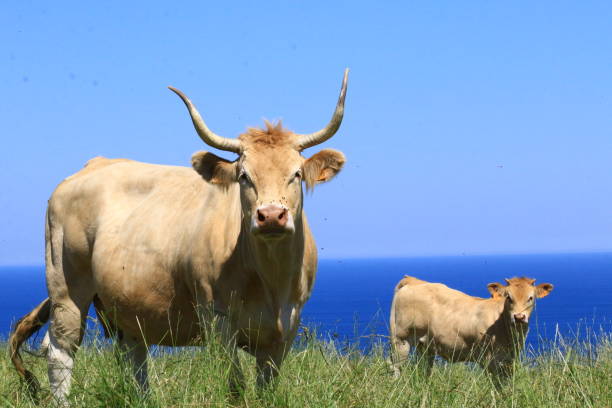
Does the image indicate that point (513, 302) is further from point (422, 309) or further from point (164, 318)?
point (164, 318)

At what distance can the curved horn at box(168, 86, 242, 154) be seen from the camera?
580cm

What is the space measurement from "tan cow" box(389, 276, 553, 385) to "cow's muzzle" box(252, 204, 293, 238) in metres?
6.40

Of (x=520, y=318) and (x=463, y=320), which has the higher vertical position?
(x=520, y=318)

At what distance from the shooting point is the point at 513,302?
11.8 meters

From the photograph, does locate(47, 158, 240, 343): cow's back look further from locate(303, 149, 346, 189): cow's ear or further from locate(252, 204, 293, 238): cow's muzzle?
locate(252, 204, 293, 238): cow's muzzle

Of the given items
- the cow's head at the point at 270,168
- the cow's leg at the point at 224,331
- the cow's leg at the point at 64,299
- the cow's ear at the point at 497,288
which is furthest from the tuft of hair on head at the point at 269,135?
the cow's ear at the point at 497,288

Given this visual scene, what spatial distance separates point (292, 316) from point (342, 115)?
1.41 meters

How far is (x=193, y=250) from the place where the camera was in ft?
19.8

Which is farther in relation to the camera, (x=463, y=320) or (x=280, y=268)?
(x=463, y=320)

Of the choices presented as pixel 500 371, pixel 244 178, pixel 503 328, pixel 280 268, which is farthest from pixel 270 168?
pixel 503 328

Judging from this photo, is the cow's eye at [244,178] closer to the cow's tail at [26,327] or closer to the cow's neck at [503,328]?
the cow's tail at [26,327]

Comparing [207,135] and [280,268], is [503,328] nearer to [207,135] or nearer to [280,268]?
[280,268]

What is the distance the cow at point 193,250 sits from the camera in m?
5.60

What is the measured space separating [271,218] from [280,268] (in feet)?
2.10
